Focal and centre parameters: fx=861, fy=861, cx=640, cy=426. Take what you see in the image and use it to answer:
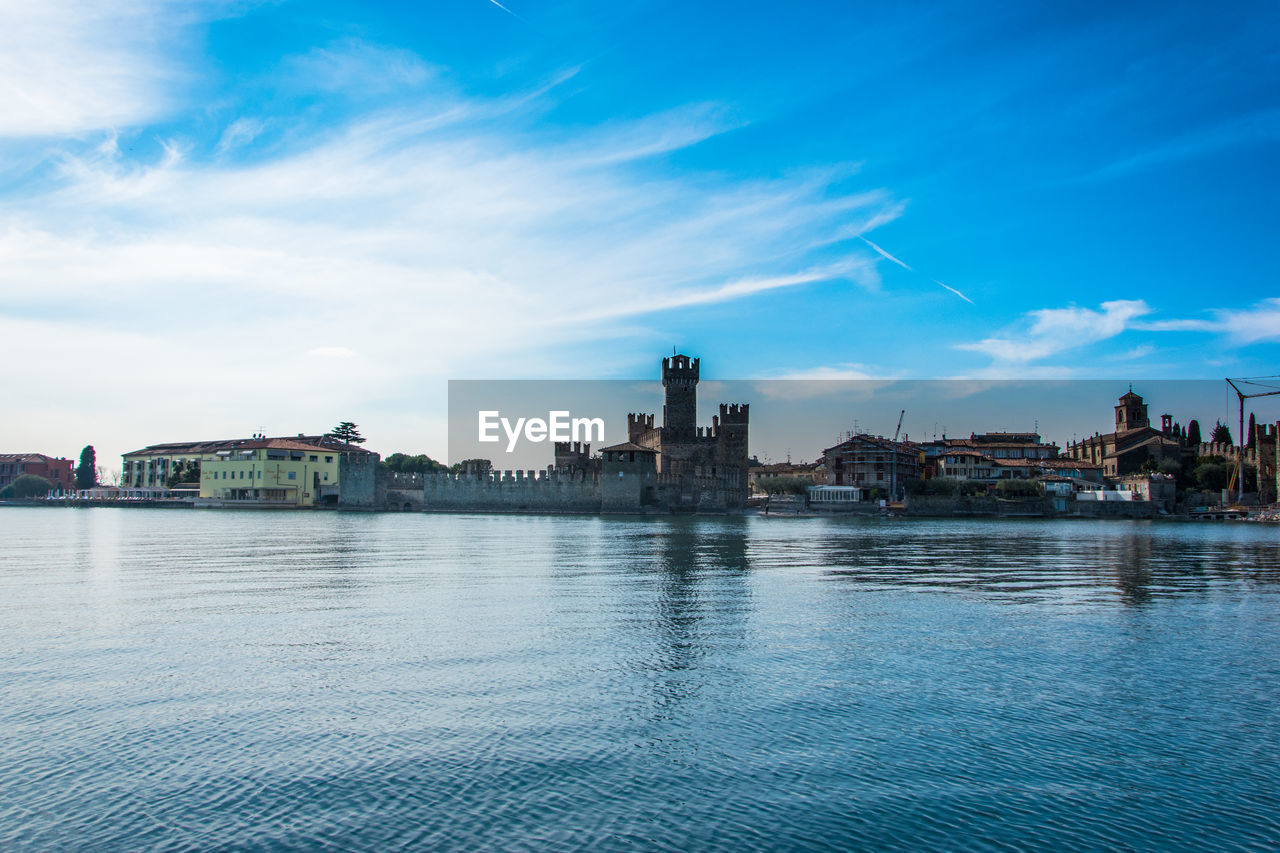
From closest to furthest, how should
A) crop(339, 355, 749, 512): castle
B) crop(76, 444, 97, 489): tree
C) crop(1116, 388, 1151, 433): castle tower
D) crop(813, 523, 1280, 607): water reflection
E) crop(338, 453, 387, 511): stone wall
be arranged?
crop(813, 523, 1280, 607): water reflection, crop(339, 355, 749, 512): castle, crop(338, 453, 387, 511): stone wall, crop(1116, 388, 1151, 433): castle tower, crop(76, 444, 97, 489): tree

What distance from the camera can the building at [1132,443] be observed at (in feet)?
203

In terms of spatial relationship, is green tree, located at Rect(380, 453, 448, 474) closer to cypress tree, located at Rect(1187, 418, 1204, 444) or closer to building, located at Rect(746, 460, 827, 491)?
building, located at Rect(746, 460, 827, 491)

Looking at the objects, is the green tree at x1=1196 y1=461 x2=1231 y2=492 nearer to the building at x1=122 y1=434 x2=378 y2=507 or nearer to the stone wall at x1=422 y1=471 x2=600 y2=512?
the stone wall at x1=422 y1=471 x2=600 y2=512

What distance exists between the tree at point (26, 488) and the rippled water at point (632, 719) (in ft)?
265

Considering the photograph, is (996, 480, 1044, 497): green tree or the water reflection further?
(996, 480, 1044, 497): green tree

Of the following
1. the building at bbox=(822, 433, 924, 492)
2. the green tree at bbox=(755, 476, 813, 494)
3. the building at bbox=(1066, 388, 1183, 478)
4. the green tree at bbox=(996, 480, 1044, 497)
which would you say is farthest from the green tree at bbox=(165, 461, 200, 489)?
the building at bbox=(1066, 388, 1183, 478)

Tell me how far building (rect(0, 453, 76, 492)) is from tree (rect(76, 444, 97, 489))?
7.99 metres

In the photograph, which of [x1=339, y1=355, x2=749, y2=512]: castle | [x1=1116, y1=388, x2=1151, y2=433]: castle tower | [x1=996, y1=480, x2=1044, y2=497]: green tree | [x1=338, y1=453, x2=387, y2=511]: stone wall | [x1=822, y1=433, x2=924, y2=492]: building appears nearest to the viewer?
[x1=339, y1=355, x2=749, y2=512]: castle

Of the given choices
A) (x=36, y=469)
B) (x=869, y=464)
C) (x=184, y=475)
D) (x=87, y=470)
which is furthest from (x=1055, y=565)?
(x=36, y=469)

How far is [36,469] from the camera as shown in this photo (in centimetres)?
8569

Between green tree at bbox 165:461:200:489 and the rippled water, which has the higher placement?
green tree at bbox 165:461:200:489

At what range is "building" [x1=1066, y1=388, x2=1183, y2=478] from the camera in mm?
61812

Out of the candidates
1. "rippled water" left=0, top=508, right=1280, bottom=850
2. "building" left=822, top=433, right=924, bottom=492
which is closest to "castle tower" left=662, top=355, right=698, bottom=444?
"building" left=822, top=433, right=924, bottom=492

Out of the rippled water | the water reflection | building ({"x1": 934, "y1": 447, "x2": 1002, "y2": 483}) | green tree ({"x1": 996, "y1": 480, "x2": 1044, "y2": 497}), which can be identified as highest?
building ({"x1": 934, "y1": 447, "x2": 1002, "y2": 483})
